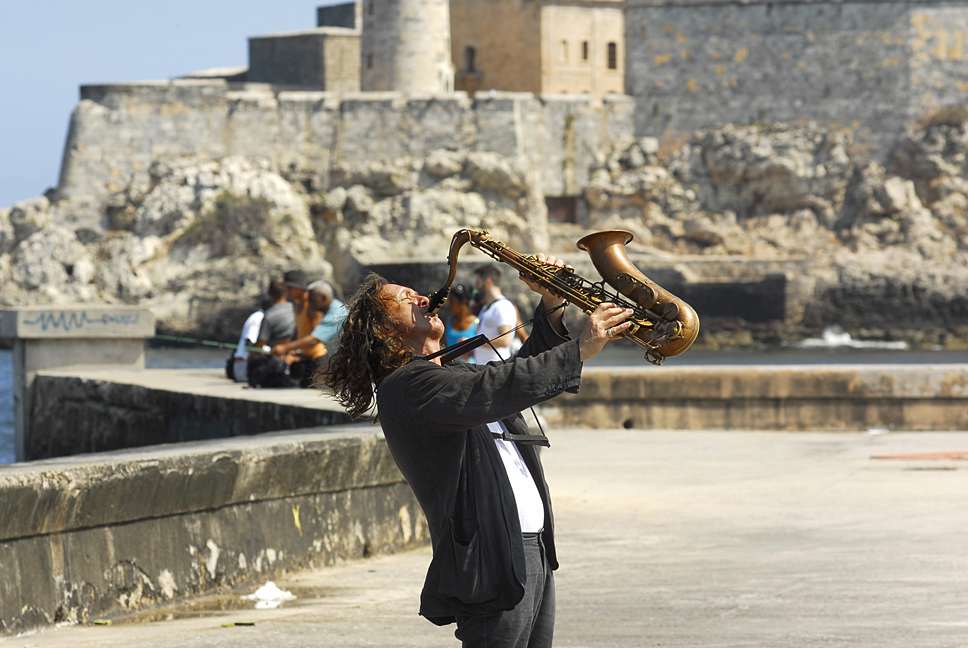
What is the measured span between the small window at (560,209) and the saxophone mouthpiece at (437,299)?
43.2 metres

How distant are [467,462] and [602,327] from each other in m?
0.45

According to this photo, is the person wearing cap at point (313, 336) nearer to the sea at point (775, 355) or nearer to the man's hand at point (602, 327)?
the man's hand at point (602, 327)

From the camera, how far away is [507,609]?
2.77 m

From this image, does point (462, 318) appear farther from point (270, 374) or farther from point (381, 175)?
point (381, 175)

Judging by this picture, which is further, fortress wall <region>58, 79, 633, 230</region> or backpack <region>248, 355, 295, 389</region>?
fortress wall <region>58, 79, 633, 230</region>

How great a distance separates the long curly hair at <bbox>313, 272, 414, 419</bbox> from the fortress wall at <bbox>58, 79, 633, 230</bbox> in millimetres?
40794

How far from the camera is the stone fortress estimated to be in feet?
136

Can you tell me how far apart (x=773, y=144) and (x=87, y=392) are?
3869 centimetres

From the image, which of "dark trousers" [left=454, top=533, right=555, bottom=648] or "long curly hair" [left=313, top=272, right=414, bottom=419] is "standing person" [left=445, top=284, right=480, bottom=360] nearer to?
"long curly hair" [left=313, top=272, right=414, bottom=419]

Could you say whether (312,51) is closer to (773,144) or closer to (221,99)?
(221,99)

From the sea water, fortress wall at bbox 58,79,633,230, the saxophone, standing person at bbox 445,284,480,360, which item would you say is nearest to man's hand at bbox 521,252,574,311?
the saxophone

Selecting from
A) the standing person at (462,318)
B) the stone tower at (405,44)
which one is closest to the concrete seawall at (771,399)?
the standing person at (462,318)

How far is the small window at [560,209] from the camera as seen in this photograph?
46.0 m

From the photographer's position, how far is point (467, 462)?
9.41 feet
